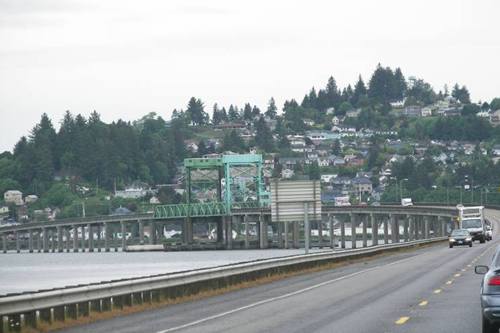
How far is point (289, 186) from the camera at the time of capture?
71875 millimetres

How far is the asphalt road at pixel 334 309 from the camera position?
3091 centimetres

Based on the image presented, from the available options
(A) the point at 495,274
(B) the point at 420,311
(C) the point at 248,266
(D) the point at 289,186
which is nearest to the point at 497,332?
(A) the point at 495,274

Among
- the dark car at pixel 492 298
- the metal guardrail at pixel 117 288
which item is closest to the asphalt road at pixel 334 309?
the metal guardrail at pixel 117 288

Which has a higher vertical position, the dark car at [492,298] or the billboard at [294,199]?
the billboard at [294,199]

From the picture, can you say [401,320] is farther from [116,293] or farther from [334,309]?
[116,293]

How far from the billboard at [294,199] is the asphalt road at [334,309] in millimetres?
18295

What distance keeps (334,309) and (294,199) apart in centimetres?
3608

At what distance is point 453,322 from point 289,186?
41.6 m

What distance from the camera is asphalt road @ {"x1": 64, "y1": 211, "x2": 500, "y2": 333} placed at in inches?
1217

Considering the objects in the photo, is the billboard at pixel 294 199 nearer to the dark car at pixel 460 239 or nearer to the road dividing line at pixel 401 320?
the dark car at pixel 460 239

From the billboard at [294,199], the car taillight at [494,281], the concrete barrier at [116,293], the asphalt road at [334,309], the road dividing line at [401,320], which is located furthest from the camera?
the billboard at [294,199]

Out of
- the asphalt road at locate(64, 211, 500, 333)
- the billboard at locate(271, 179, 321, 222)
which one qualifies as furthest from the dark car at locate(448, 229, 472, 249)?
the asphalt road at locate(64, 211, 500, 333)

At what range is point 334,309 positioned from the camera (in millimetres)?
36094

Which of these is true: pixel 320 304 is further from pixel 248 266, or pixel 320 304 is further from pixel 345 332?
A: pixel 248 266
